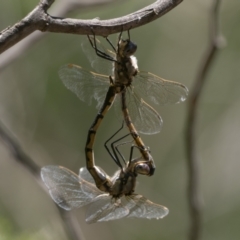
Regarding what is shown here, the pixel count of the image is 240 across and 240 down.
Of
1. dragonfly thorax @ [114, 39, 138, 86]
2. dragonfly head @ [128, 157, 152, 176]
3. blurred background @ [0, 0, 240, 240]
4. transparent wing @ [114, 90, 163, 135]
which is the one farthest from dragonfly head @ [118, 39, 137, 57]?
blurred background @ [0, 0, 240, 240]

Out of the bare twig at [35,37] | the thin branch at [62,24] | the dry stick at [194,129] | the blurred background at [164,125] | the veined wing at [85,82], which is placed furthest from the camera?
the blurred background at [164,125]

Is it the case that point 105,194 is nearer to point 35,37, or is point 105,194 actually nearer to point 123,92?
point 123,92

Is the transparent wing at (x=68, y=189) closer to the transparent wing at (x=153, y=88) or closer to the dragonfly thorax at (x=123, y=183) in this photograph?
the dragonfly thorax at (x=123, y=183)

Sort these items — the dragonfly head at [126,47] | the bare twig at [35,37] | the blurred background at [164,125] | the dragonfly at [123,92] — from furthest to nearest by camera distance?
the blurred background at [164,125] → the bare twig at [35,37] → the dragonfly at [123,92] → the dragonfly head at [126,47]

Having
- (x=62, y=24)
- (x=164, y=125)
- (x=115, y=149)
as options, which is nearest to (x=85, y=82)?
(x=115, y=149)

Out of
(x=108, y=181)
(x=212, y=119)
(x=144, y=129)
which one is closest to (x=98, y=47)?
(x=144, y=129)

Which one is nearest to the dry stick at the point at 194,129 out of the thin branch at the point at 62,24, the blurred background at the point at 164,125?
the thin branch at the point at 62,24
